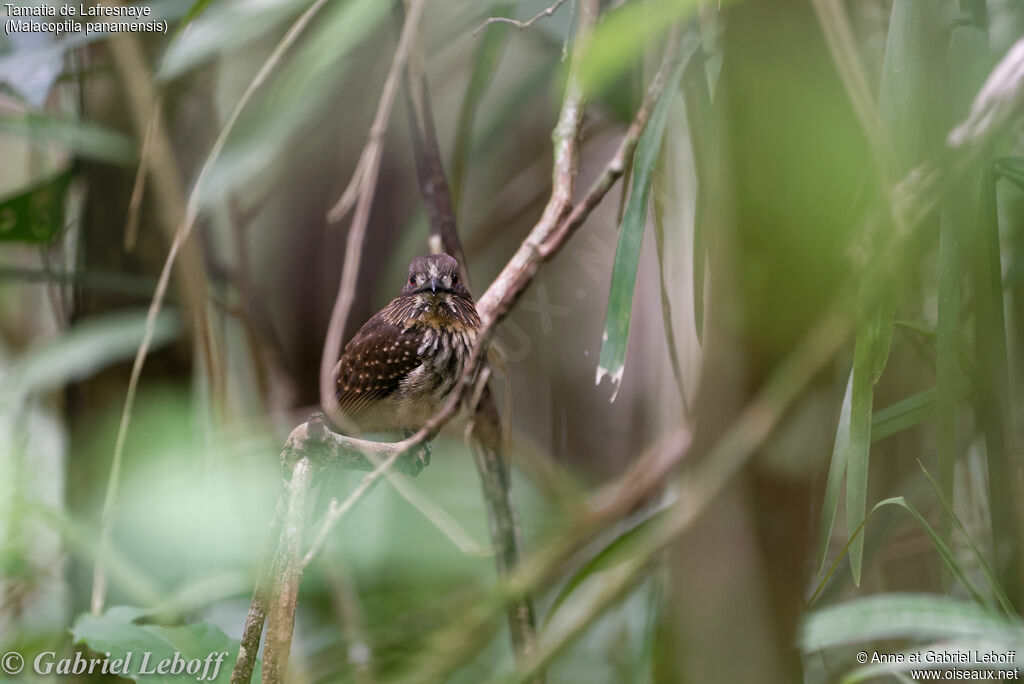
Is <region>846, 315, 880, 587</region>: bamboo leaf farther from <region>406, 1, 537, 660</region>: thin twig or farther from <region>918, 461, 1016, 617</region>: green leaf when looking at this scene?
<region>406, 1, 537, 660</region>: thin twig

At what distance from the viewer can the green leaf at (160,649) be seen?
80 cm

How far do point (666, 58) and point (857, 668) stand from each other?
30.3 inches

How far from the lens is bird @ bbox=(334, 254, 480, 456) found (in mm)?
885

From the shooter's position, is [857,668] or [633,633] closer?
[857,668]

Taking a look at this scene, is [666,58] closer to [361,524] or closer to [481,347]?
[481,347]

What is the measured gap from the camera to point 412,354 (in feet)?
2.99

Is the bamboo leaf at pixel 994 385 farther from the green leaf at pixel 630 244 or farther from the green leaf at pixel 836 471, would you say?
the green leaf at pixel 630 244

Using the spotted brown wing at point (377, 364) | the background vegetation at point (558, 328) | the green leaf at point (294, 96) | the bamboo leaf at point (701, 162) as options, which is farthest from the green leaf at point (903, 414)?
the green leaf at point (294, 96)

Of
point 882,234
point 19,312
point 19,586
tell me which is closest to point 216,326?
point 19,586

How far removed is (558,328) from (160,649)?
67 cm

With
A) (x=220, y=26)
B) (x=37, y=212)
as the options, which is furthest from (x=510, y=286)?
(x=37, y=212)

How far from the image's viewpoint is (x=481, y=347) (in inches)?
23.9

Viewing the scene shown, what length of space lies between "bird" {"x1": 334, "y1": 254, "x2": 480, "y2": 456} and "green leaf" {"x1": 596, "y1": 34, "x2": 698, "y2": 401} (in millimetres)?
182

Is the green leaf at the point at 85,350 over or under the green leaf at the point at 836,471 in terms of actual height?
over
